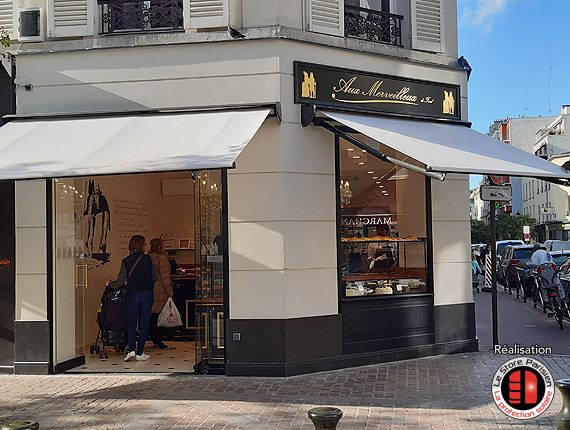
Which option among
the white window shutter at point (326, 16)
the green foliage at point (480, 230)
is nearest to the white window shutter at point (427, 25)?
the white window shutter at point (326, 16)

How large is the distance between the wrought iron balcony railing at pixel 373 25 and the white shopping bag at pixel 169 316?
5165 mm

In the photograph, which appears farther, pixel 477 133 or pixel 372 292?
pixel 477 133

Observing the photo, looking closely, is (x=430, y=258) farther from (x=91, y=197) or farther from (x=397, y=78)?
(x=91, y=197)

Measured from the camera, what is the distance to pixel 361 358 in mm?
8828

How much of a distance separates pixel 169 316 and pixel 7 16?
5.15m

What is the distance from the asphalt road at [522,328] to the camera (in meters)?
11.2

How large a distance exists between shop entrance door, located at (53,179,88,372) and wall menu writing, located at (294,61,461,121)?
3554 millimetres

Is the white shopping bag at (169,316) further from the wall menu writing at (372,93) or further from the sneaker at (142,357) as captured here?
the wall menu writing at (372,93)

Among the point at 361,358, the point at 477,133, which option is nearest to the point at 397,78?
the point at 477,133

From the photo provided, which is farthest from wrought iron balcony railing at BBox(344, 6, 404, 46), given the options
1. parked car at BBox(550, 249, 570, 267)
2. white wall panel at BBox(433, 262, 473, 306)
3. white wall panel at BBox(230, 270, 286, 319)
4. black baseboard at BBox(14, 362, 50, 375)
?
parked car at BBox(550, 249, 570, 267)

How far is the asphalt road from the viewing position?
11.2m

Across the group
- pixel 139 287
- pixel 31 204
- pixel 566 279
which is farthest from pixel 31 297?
pixel 566 279

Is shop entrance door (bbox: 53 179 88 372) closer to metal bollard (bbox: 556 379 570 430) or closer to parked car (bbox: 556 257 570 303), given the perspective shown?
metal bollard (bbox: 556 379 570 430)

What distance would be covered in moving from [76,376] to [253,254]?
9.47 feet
